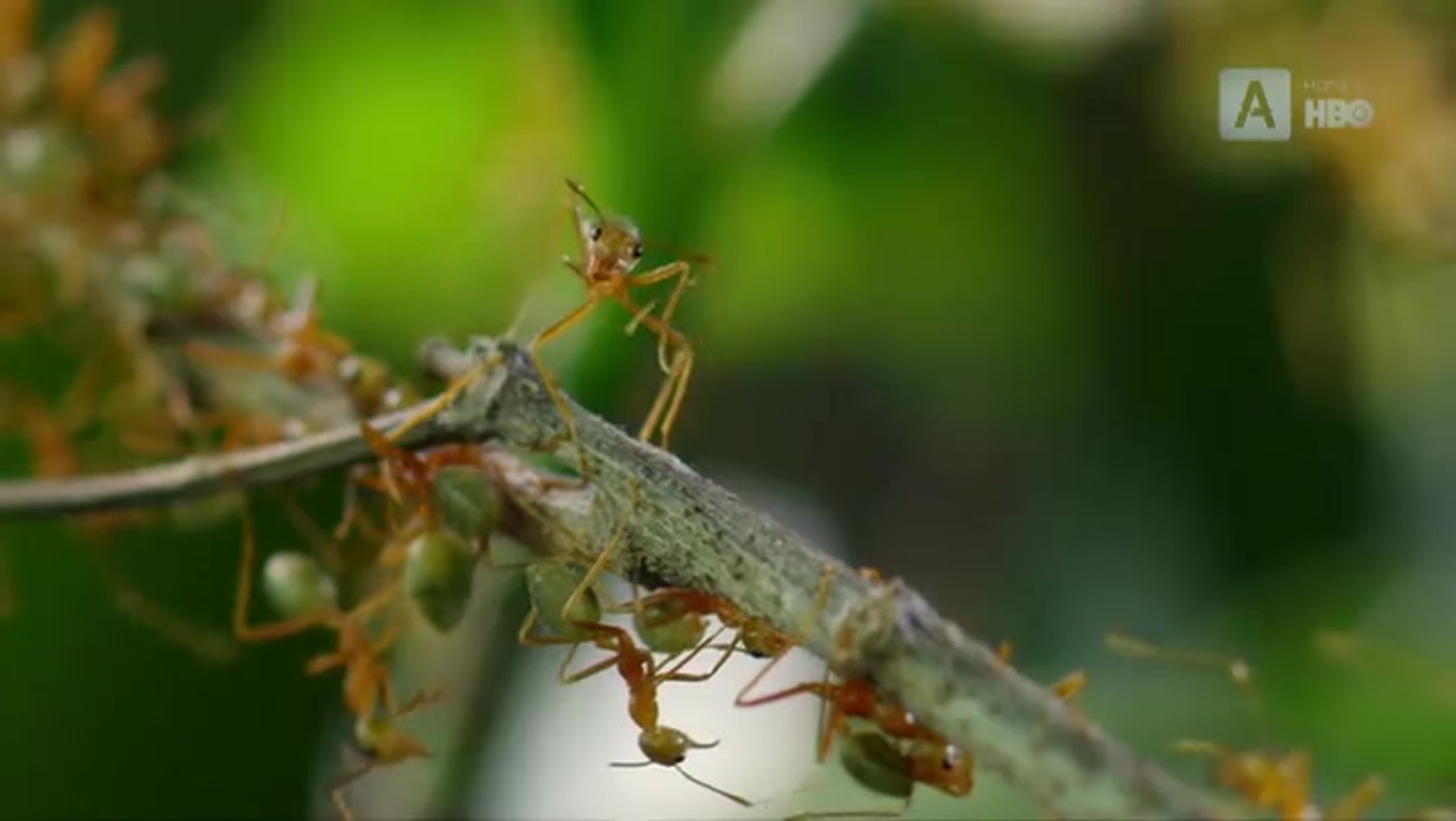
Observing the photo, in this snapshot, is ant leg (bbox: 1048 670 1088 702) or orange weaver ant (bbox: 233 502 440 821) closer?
ant leg (bbox: 1048 670 1088 702)

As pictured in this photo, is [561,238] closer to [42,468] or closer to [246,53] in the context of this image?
[42,468]

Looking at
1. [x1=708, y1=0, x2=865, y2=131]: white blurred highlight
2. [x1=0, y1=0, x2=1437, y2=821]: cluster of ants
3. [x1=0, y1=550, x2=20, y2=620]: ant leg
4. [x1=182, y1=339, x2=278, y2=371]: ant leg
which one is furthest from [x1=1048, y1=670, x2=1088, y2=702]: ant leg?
[x1=0, y1=550, x2=20, y2=620]: ant leg

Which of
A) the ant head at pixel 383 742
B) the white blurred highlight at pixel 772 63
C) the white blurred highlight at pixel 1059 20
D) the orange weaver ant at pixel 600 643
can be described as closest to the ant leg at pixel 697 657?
the orange weaver ant at pixel 600 643

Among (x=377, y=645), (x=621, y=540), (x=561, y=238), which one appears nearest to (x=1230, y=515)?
(x=561, y=238)

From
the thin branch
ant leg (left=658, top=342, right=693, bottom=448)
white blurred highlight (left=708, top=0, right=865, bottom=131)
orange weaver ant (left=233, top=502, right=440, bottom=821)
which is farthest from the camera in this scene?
white blurred highlight (left=708, top=0, right=865, bottom=131)

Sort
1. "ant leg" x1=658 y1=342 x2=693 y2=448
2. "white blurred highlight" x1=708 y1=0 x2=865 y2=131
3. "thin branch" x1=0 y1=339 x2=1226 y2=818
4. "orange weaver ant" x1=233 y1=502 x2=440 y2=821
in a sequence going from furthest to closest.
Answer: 1. "white blurred highlight" x1=708 y1=0 x2=865 y2=131
2. "orange weaver ant" x1=233 y1=502 x2=440 y2=821
3. "ant leg" x1=658 y1=342 x2=693 y2=448
4. "thin branch" x1=0 y1=339 x2=1226 y2=818

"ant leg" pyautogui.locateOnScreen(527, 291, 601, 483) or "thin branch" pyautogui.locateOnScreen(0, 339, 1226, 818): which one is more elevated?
"ant leg" pyautogui.locateOnScreen(527, 291, 601, 483)

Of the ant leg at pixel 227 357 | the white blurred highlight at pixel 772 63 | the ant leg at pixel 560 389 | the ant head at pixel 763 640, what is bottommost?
the ant head at pixel 763 640

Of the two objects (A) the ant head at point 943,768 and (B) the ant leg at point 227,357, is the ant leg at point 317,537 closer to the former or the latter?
(B) the ant leg at point 227,357

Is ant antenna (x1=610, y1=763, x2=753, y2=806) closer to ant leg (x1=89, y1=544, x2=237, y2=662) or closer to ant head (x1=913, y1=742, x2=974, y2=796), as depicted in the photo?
ant head (x1=913, y1=742, x2=974, y2=796)
